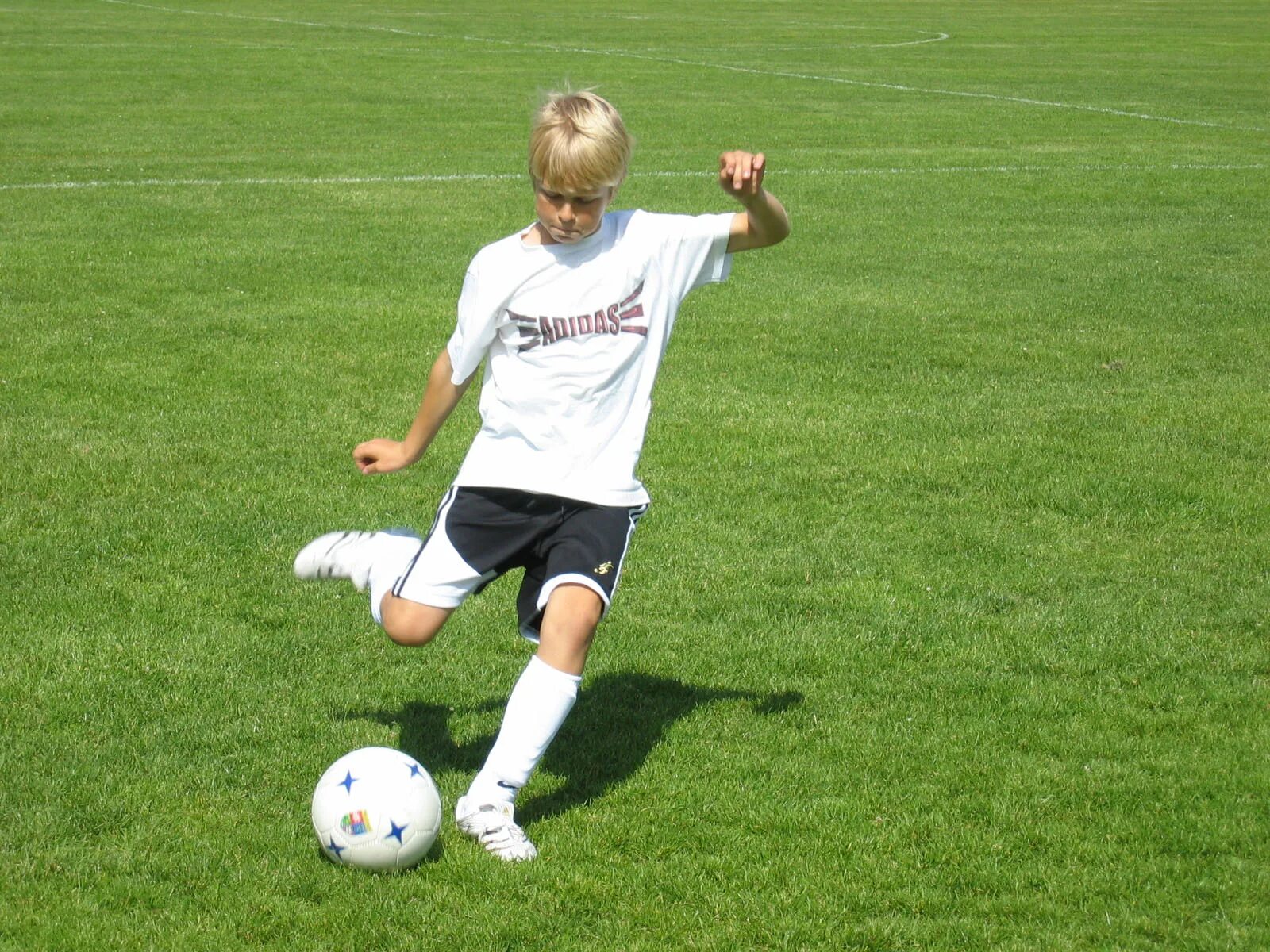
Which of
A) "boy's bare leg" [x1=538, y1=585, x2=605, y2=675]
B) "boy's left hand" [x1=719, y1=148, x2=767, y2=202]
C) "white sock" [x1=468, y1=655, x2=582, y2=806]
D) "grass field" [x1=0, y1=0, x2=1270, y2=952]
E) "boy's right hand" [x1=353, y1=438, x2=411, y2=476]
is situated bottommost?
"grass field" [x1=0, y1=0, x2=1270, y2=952]

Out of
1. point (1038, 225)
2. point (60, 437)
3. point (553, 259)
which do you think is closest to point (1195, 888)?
point (553, 259)

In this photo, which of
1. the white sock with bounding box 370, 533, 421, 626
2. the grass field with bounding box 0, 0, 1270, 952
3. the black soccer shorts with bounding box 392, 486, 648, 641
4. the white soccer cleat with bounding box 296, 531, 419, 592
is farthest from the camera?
the white soccer cleat with bounding box 296, 531, 419, 592

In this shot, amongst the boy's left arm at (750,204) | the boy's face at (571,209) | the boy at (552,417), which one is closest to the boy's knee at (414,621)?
the boy at (552,417)

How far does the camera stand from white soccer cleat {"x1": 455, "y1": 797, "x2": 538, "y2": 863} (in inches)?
156

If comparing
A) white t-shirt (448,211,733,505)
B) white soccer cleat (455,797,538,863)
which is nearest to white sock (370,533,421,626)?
white t-shirt (448,211,733,505)

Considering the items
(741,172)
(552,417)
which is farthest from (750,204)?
(552,417)

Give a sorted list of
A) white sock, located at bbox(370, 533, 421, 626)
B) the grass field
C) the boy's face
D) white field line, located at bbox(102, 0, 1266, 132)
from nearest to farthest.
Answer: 1. the grass field
2. the boy's face
3. white sock, located at bbox(370, 533, 421, 626)
4. white field line, located at bbox(102, 0, 1266, 132)

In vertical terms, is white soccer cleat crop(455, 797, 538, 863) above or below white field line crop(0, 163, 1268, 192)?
above

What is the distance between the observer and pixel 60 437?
24.5ft

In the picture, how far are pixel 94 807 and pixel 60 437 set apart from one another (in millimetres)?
3688

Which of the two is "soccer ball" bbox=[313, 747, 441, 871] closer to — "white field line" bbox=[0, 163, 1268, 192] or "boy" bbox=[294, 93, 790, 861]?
"boy" bbox=[294, 93, 790, 861]

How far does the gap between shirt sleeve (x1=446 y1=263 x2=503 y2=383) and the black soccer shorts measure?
13.3 inches

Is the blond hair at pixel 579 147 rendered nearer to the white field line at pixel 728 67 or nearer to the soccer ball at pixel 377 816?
the soccer ball at pixel 377 816

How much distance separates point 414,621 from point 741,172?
1471 mm
